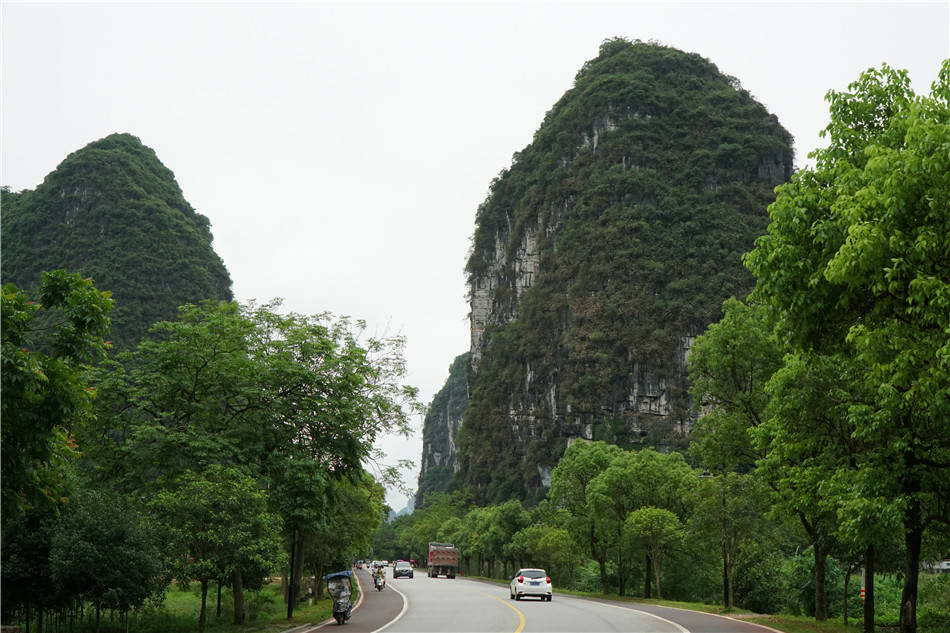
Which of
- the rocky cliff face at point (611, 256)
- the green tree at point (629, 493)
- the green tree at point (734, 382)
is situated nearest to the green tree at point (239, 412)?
the green tree at point (734, 382)

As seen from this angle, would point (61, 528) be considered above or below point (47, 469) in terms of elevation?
below

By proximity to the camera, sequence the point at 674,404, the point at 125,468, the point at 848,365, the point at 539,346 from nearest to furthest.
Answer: the point at 848,365 < the point at 125,468 < the point at 674,404 < the point at 539,346

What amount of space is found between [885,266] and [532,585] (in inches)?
1026

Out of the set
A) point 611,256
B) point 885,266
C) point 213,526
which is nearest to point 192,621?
point 213,526

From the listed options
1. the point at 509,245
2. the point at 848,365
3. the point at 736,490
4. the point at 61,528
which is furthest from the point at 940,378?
the point at 509,245

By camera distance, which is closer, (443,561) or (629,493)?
(629,493)

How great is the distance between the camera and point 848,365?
17.8 meters

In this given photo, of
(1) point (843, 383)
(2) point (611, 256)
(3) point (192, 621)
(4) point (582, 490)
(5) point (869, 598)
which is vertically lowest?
(3) point (192, 621)

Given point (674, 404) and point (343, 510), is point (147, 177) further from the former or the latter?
point (343, 510)

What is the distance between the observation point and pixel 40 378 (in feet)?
32.4

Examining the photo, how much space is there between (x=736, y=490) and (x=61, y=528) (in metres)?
22.9

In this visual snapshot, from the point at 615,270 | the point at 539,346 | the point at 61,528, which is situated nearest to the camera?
the point at 61,528

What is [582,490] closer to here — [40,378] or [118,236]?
[40,378]

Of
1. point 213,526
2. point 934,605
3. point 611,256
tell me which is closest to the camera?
point 213,526
